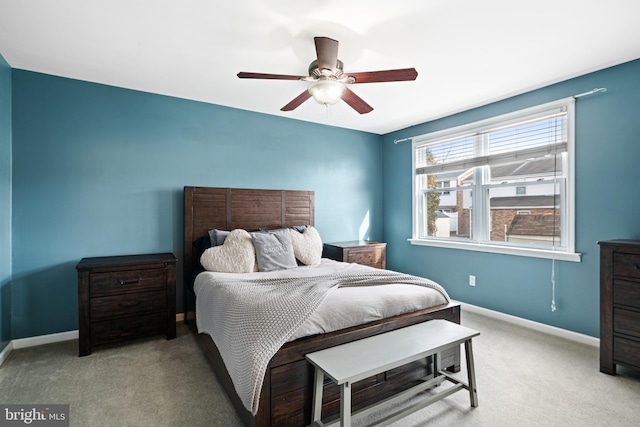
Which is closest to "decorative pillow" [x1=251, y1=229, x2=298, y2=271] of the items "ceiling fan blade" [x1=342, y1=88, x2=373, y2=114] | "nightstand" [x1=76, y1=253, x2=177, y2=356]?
"nightstand" [x1=76, y1=253, x2=177, y2=356]

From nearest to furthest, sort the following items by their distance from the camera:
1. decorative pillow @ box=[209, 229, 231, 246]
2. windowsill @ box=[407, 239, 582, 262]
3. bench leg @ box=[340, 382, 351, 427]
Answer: bench leg @ box=[340, 382, 351, 427]
windowsill @ box=[407, 239, 582, 262]
decorative pillow @ box=[209, 229, 231, 246]

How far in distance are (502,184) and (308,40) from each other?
2664 mm

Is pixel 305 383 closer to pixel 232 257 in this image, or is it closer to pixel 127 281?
pixel 232 257

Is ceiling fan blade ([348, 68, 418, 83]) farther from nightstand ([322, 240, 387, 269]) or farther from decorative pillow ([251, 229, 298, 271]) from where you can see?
nightstand ([322, 240, 387, 269])

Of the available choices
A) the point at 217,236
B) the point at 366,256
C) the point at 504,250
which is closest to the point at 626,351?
the point at 504,250

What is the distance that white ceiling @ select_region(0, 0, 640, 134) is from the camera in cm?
191

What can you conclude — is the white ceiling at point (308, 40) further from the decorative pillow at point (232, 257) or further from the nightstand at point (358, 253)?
the nightstand at point (358, 253)

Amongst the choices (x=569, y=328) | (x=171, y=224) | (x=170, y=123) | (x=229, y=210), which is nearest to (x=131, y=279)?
(x=171, y=224)

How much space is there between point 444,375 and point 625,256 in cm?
157

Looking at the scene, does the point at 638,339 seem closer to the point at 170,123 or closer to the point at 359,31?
the point at 359,31

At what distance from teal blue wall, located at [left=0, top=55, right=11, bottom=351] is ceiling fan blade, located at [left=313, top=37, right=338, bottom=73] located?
262 cm

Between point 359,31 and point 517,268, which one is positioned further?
point 517,268

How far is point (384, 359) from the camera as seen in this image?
5.28 ft

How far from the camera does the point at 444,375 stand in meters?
2.07
